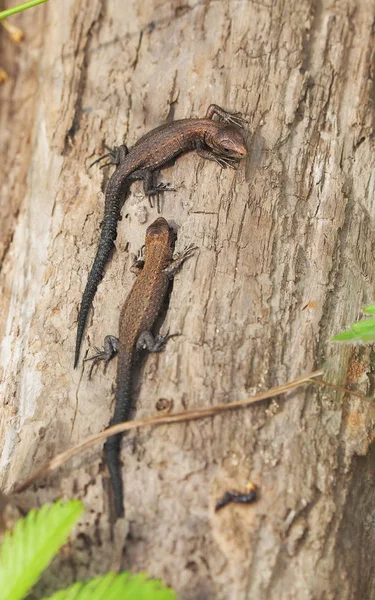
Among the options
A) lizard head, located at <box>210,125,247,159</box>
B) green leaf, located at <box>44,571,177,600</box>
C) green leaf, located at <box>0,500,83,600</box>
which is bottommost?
green leaf, located at <box>44,571,177,600</box>

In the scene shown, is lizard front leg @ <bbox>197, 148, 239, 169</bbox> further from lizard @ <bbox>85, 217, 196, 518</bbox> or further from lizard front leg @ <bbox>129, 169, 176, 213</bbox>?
lizard @ <bbox>85, 217, 196, 518</bbox>

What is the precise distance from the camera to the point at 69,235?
4691mm

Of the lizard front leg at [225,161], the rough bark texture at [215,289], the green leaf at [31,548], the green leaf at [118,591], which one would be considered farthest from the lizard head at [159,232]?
the green leaf at [118,591]

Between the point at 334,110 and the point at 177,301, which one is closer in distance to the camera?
the point at 177,301

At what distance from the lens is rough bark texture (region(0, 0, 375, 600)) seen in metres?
3.19

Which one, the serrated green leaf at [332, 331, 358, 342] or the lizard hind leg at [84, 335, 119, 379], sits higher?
the serrated green leaf at [332, 331, 358, 342]

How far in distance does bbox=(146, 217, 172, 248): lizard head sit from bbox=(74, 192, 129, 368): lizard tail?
341 millimetres

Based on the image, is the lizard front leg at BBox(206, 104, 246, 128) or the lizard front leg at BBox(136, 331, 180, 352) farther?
the lizard front leg at BBox(206, 104, 246, 128)

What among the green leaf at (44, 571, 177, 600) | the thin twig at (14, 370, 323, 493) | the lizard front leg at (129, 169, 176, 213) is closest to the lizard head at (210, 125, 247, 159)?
the lizard front leg at (129, 169, 176, 213)

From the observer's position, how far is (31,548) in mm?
2564

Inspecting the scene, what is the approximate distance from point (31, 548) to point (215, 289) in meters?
2.01

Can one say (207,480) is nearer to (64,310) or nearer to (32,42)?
(64,310)

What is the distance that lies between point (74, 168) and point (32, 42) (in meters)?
2.89

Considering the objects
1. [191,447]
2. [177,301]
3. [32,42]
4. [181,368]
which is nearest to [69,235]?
[177,301]
